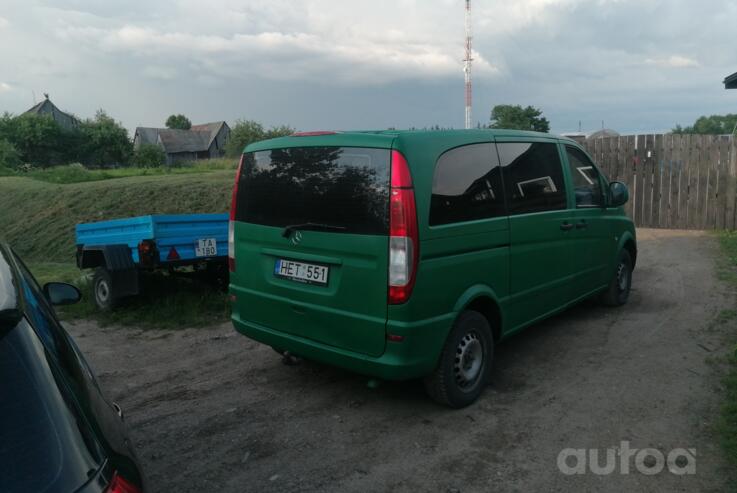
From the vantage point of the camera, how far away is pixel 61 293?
3.48 meters

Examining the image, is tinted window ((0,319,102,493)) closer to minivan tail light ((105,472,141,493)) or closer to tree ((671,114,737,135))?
minivan tail light ((105,472,141,493))

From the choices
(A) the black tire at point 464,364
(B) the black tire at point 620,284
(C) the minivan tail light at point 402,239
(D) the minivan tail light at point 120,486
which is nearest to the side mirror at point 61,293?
(C) the minivan tail light at point 402,239

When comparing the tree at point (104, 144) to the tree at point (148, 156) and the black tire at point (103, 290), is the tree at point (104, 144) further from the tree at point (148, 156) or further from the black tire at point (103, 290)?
the black tire at point (103, 290)

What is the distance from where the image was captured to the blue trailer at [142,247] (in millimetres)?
6656

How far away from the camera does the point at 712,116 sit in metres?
63.3

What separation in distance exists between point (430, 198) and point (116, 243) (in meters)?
4.67

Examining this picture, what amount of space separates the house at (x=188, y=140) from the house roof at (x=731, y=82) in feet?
255

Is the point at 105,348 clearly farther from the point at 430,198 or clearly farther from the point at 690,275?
the point at 690,275

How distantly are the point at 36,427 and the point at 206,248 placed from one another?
18.5 ft

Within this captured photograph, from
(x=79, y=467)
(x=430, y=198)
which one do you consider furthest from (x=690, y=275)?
(x=79, y=467)

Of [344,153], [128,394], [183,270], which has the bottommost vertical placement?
[128,394]

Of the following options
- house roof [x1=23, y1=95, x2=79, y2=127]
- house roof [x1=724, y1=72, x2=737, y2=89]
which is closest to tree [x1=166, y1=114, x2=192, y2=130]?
house roof [x1=23, y1=95, x2=79, y2=127]

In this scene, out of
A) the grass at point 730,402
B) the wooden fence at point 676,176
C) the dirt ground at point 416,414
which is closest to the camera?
the dirt ground at point 416,414

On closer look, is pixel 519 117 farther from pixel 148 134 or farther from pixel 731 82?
pixel 148 134
